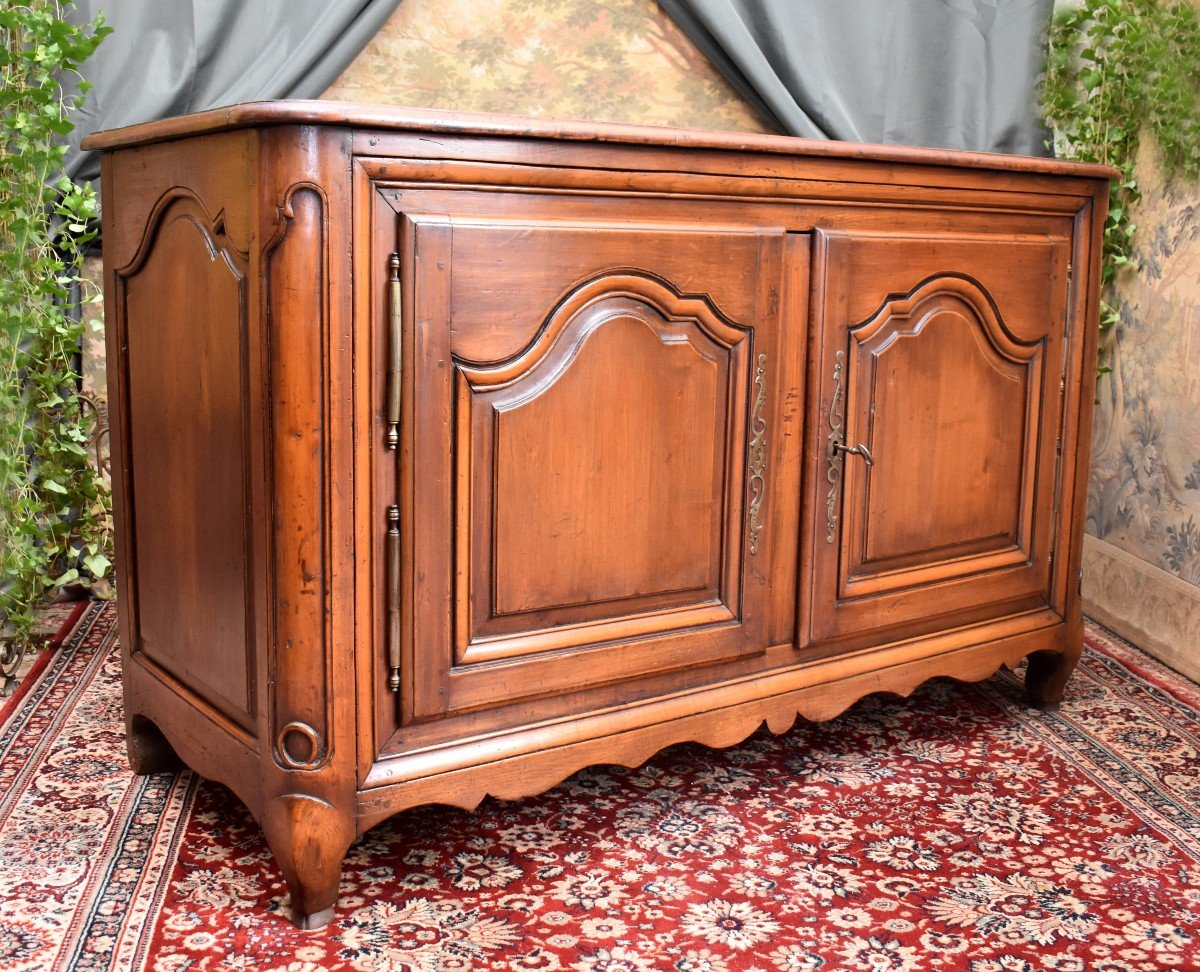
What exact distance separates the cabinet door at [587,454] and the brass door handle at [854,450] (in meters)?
0.08

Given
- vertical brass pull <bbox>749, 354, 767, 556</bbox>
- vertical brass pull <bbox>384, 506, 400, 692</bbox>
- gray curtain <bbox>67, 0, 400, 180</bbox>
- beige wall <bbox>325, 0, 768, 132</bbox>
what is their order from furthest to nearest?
beige wall <bbox>325, 0, 768, 132</bbox>, gray curtain <bbox>67, 0, 400, 180</bbox>, vertical brass pull <bbox>749, 354, 767, 556</bbox>, vertical brass pull <bbox>384, 506, 400, 692</bbox>

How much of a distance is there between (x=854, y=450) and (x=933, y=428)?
0.61 ft

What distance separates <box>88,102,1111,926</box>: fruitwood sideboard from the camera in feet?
4.28

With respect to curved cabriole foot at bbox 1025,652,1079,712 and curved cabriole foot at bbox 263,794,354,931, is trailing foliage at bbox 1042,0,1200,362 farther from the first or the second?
curved cabriole foot at bbox 263,794,354,931

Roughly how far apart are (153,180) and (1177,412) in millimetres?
1864

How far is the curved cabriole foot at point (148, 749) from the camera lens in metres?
1.72

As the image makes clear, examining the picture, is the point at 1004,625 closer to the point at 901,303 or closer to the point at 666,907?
the point at 901,303

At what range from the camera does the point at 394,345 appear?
51.7 inches

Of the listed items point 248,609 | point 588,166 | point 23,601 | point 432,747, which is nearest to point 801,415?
point 588,166

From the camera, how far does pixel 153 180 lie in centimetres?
152

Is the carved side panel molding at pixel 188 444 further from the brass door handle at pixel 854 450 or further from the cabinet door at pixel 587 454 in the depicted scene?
the brass door handle at pixel 854 450

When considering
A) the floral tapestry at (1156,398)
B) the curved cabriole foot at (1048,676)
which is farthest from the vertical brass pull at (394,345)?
the floral tapestry at (1156,398)

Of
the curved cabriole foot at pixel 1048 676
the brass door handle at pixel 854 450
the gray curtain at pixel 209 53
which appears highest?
the gray curtain at pixel 209 53

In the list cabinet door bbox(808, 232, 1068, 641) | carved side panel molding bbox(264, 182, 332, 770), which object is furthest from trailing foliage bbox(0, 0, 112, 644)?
cabinet door bbox(808, 232, 1068, 641)
